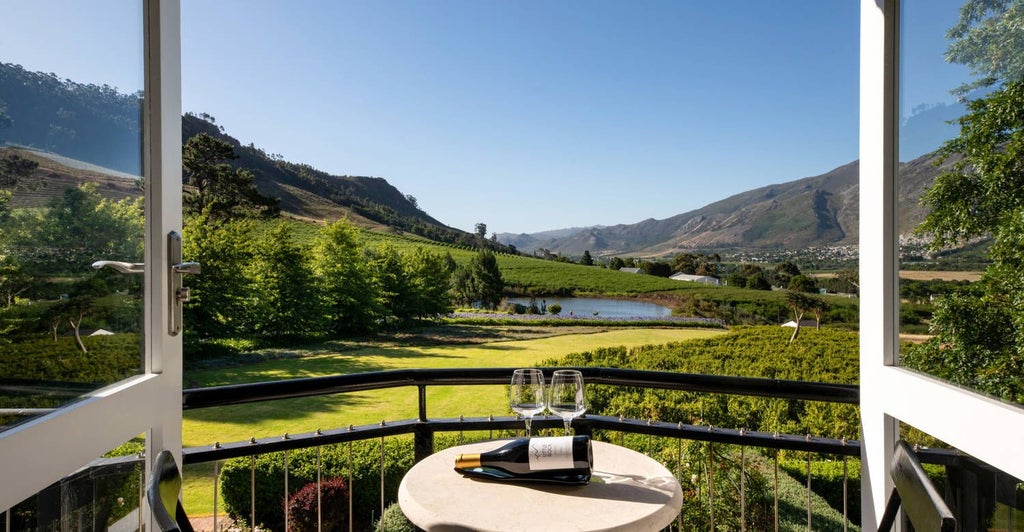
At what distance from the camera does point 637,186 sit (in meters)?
9.71

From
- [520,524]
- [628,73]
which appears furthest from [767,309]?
[520,524]

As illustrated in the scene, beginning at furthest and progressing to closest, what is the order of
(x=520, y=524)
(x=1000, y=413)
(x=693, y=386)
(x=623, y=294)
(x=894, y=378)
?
(x=623, y=294) → (x=693, y=386) → (x=894, y=378) → (x=1000, y=413) → (x=520, y=524)

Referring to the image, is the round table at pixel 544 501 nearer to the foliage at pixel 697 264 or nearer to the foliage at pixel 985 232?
the foliage at pixel 985 232

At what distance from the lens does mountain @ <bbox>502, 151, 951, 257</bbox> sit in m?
7.91

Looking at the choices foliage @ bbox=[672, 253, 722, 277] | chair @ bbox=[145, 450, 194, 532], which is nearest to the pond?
foliage @ bbox=[672, 253, 722, 277]

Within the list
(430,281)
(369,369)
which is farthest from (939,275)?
(369,369)

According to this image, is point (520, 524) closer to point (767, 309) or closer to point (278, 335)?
point (767, 309)

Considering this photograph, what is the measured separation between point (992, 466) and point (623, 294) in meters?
7.82

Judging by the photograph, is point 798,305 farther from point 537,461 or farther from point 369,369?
point 537,461

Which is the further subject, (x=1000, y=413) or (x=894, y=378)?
(x=894, y=378)

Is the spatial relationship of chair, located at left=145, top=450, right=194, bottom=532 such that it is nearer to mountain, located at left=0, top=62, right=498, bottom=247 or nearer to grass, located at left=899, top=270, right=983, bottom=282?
mountain, located at left=0, top=62, right=498, bottom=247

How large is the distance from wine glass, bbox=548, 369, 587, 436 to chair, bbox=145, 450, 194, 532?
2.21 ft

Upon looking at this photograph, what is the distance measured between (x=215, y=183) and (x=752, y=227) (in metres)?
8.28

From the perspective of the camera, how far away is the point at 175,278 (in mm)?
1260
